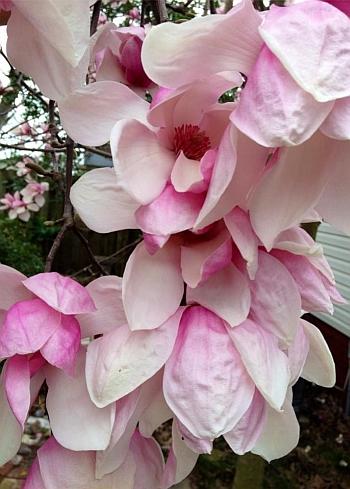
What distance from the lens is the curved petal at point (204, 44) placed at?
11.8 inches

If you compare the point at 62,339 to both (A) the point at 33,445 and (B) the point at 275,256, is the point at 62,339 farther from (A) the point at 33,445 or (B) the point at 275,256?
(A) the point at 33,445

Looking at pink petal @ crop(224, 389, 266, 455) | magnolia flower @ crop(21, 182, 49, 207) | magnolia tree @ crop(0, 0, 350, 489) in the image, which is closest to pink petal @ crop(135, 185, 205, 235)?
magnolia tree @ crop(0, 0, 350, 489)

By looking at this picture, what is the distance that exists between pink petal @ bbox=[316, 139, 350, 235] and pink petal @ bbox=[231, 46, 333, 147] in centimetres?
5

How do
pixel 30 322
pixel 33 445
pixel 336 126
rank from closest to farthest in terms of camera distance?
pixel 336 126 < pixel 30 322 < pixel 33 445

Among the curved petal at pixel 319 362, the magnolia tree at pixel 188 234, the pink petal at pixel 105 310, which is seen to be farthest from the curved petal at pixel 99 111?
the curved petal at pixel 319 362

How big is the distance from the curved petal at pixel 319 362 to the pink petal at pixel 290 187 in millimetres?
146

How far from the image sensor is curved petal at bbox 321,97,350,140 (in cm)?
28

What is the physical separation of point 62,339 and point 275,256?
0.48 ft

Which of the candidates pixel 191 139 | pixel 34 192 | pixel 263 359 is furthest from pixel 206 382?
pixel 34 192

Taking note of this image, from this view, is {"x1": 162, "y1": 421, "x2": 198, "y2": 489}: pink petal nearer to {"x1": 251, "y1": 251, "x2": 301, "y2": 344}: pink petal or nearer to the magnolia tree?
the magnolia tree

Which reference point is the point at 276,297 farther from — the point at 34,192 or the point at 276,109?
the point at 34,192

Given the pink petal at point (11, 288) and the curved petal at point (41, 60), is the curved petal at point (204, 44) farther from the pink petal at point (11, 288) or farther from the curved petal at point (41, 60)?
the pink petal at point (11, 288)

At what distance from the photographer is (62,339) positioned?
1.25 feet

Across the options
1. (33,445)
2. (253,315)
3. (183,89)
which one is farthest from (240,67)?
(33,445)
